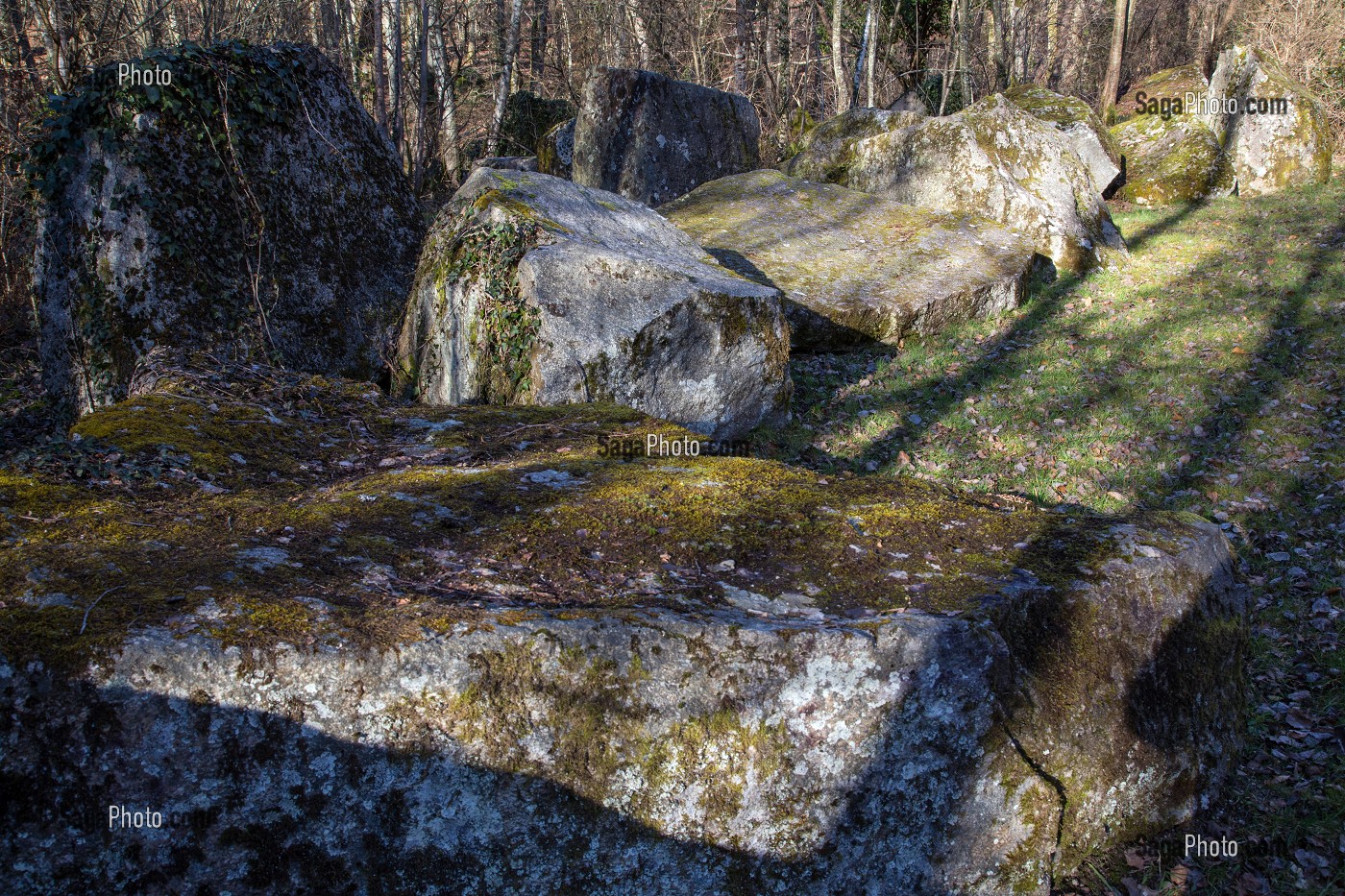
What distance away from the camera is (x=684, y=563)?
3.41 meters

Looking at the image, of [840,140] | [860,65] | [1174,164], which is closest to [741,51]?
[860,65]

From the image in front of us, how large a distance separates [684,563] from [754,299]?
472cm

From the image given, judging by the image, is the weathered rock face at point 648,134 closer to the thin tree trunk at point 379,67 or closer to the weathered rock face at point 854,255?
the weathered rock face at point 854,255

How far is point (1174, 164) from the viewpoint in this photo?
1446 cm

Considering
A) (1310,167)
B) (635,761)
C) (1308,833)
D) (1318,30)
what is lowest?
(1308,833)

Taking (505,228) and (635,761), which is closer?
(635,761)

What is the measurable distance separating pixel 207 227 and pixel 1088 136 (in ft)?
45.2

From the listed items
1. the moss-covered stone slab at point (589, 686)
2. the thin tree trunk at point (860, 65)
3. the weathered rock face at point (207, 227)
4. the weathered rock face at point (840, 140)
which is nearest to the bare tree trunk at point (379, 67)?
the weathered rock face at point (207, 227)

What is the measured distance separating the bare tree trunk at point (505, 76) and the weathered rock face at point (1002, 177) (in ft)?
29.1

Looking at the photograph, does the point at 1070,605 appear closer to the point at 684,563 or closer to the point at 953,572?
the point at 953,572

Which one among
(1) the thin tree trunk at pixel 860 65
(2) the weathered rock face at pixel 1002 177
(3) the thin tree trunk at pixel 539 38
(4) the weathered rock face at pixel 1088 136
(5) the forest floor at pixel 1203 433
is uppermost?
(3) the thin tree trunk at pixel 539 38

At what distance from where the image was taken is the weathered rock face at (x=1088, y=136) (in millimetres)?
14477

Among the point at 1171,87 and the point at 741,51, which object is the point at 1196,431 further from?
the point at 741,51

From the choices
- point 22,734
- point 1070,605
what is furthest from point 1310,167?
point 22,734
